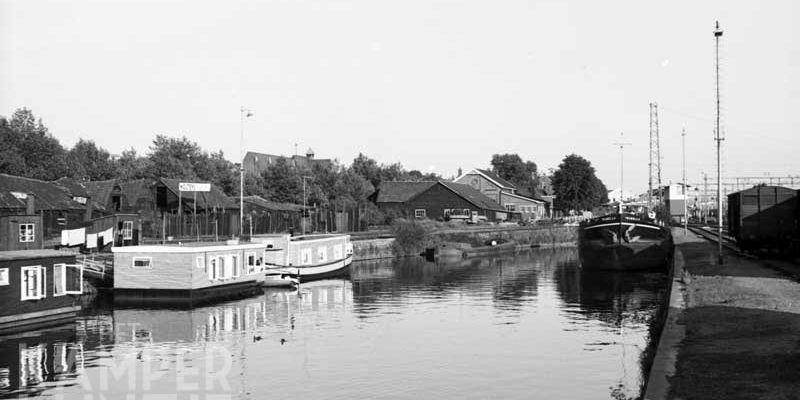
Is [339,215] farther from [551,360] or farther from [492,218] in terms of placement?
[551,360]

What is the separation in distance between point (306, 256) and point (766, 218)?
102ft

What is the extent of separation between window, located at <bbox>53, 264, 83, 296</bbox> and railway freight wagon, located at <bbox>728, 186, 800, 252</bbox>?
131 feet

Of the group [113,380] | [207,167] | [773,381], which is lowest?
[113,380]

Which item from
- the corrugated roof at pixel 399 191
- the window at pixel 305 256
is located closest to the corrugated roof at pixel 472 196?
the corrugated roof at pixel 399 191

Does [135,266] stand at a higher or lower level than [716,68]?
lower

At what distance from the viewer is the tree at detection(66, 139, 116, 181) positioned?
343 ft

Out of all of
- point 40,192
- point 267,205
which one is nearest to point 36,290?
point 40,192

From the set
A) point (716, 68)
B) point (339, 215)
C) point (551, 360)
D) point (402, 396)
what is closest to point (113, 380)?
point (402, 396)

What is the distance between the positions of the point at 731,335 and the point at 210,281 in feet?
100

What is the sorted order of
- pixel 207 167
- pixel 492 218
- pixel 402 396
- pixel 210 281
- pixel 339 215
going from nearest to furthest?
pixel 402 396 → pixel 210 281 → pixel 339 215 → pixel 207 167 → pixel 492 218

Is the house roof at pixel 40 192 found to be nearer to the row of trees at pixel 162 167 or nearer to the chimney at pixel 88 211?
the chimney at pixel 88 211

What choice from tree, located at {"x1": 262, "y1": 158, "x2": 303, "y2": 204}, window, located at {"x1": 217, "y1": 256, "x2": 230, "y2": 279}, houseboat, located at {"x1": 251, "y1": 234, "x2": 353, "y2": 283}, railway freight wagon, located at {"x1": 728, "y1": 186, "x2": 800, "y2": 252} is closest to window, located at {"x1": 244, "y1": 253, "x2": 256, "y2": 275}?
window, located at {"x1": 217, "y1": 256, "x2": 230, "y2": 279}

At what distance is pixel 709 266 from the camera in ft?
136

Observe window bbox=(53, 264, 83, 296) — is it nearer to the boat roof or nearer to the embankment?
the boat roof
